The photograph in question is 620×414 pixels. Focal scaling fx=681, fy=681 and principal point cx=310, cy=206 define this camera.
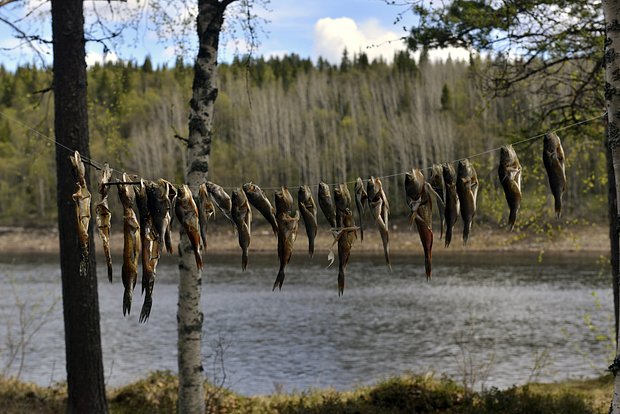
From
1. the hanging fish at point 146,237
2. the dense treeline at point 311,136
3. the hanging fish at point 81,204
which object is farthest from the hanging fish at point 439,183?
the dense treeline at point 311,136

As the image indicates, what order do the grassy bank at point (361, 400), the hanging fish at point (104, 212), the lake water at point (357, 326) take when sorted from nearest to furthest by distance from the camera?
the hanging fish at point (104, 212)
the grassy bank at point (361, 400)
the lake water at point (357, 326)

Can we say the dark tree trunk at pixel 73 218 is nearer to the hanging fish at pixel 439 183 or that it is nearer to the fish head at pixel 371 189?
the fish head at pixel 371 189

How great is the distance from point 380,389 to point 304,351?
853 cm

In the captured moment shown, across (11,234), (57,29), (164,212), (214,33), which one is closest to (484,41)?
(214,33)

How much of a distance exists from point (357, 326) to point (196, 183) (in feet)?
49.1

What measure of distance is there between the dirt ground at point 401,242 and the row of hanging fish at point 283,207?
36.5 m

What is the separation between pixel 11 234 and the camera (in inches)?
2489

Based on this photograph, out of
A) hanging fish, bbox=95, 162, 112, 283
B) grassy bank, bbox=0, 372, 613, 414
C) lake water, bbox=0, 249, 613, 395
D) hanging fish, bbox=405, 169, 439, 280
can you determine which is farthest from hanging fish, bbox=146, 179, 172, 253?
grassy bank, bbox=0, 372, 613, 414

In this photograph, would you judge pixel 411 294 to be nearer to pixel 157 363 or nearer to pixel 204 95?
pixel 157 363

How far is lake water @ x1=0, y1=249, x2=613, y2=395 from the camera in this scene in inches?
589

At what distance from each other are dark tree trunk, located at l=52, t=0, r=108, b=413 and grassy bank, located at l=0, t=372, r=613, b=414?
4.62 ft

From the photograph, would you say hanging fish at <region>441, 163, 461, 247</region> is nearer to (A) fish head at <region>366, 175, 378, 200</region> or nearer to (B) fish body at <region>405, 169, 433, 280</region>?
(B) fish body at <region>405, 169, 433, 280</region>

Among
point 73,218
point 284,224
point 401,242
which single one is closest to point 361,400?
point 73,218

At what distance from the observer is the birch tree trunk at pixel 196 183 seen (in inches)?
277
